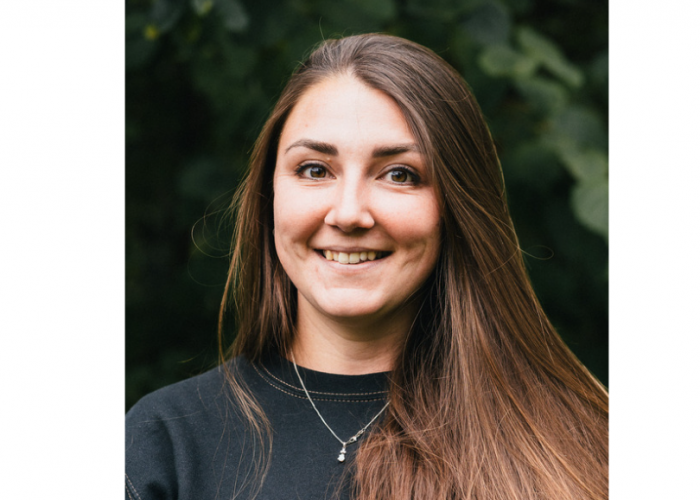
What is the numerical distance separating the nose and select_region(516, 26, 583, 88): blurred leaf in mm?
1170

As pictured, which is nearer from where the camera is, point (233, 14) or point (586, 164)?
point (233, 14)

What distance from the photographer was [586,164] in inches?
86.0

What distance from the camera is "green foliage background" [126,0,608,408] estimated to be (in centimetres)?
220

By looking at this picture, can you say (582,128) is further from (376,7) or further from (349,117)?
(349,117)

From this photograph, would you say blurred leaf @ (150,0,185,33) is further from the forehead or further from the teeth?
the teeth

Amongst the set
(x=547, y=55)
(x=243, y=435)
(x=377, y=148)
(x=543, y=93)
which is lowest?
(x=243, y=435)

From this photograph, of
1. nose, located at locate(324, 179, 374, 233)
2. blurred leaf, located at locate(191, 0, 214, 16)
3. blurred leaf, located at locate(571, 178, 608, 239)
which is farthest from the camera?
blurred leaf, located at locate(571, 178, 608, 239)

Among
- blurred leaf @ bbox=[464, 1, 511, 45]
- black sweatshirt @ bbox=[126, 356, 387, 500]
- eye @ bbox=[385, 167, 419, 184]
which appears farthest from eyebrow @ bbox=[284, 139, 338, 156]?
blurred leaf @ bbox=[464, 1, 511, 45]

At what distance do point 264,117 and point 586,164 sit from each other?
106 centimetres

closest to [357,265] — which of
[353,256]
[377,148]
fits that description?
[353,256]

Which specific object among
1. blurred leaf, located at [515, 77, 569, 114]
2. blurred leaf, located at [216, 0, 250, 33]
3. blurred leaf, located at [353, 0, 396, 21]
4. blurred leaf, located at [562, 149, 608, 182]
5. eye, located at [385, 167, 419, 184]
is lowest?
eye, located at [385, 167, 419, 184]

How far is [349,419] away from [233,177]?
4.14ft

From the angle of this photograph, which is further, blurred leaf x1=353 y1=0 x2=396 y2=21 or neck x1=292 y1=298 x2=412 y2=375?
blurred leaf x1=353 y1=0 x2=396 y2=21

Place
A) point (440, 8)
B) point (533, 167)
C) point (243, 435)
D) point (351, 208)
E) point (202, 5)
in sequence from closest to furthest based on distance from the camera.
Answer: point (351, 208) < point (243, 435) < point (202, 5) < point (440, 8) < point (533, 167)
